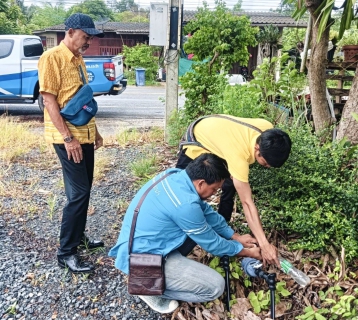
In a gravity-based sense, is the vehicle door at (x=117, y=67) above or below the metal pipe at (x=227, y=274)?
above

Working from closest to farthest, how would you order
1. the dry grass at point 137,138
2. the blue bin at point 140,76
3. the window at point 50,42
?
the dry grass at point 137,138 → the blue bin at point 140,76 → the window at point 50,42

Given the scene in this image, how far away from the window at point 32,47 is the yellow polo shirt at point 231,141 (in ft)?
25.4

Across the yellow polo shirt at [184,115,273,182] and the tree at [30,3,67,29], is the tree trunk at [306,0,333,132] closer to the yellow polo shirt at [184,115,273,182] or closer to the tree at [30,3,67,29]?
the yellow polo shirt at [184,115,273,182]

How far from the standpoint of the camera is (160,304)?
8.51 feet

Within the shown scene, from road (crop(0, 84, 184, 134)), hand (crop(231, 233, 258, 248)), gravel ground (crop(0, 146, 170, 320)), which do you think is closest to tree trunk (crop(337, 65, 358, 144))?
hand (crop(231, 233, 258, 248))

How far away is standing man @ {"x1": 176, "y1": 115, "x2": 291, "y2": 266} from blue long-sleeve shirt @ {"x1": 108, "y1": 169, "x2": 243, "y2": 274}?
0.25 meters

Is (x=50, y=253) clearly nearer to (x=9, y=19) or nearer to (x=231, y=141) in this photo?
(x=231, y=141)

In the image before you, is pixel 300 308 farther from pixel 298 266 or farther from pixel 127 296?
pixel 127 296

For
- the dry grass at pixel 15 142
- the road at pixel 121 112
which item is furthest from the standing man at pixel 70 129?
the road at pixel 121 112

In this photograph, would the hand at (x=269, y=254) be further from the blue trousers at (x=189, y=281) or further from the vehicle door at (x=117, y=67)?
the vehicle door at (x=117, y=67)

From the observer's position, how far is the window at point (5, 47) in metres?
9.23

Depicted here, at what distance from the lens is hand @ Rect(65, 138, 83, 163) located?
9.21 ft

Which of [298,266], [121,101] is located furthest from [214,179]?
[121,101]

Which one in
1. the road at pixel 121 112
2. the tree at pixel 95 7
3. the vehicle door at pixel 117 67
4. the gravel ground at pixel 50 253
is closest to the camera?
the gravel ground at pixel 50 253
